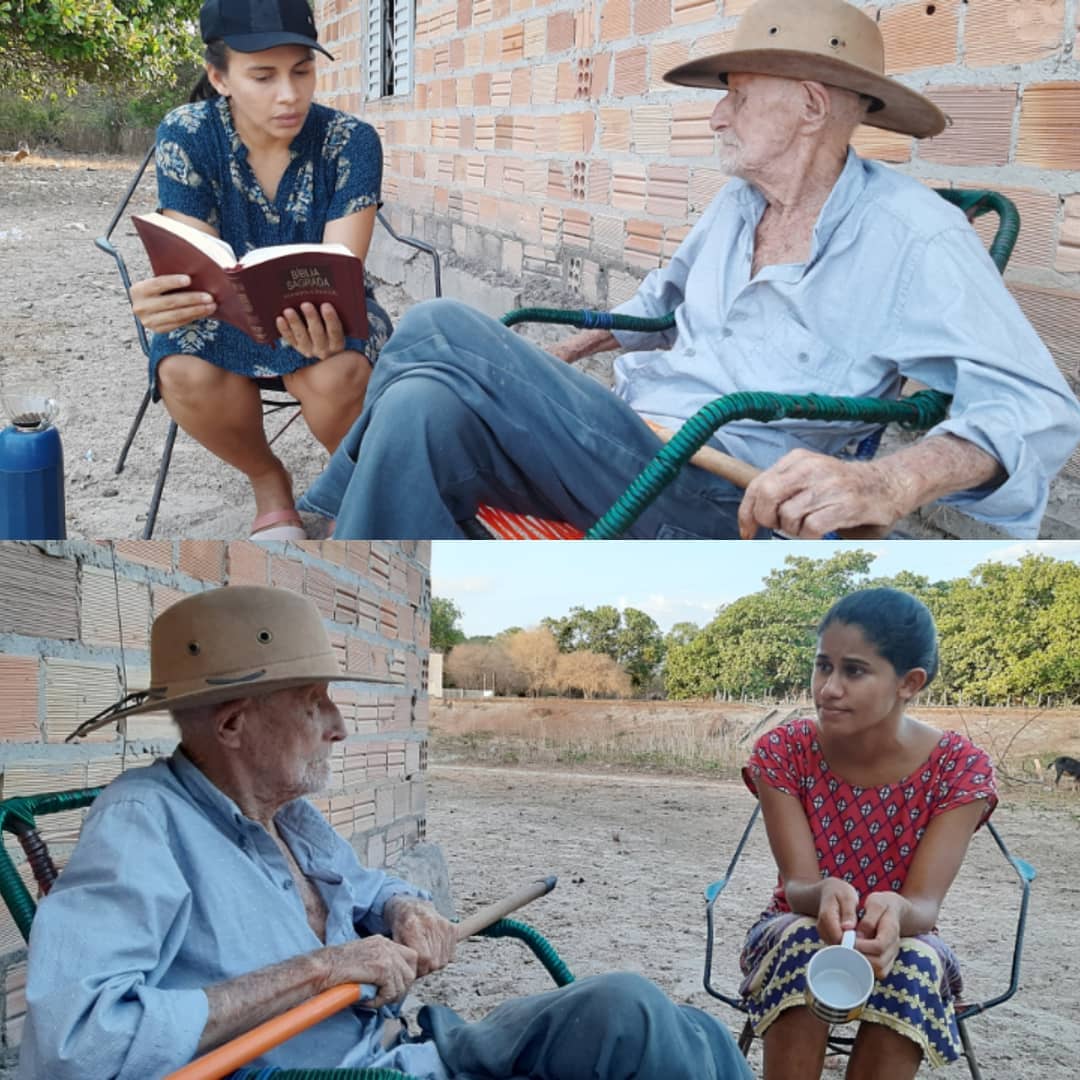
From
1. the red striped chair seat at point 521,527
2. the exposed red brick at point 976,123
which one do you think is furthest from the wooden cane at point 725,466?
the exposed red brick at point 976,123

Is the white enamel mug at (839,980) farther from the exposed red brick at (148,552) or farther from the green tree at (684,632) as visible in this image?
the exposed red brick at (148,552)

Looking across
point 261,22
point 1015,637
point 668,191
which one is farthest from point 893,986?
point 261,22

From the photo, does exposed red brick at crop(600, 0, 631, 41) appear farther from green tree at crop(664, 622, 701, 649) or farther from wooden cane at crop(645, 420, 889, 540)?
green tree at crop(664, 622, 701, 649)

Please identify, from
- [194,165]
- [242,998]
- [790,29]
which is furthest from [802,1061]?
[194,165]

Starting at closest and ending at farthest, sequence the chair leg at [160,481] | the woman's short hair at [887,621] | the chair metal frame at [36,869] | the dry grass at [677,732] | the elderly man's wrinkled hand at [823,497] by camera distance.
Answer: the chair metal frame at [36,869], the elderly man's wrinkled hand at [823,497], the woman's short hair at [887,621], the chair leg at [160,481], the dry grass at [677,732]

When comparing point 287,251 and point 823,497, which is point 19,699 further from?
point 823,497

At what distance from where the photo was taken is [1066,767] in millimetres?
2371

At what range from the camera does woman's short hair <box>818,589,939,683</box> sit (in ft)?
5.87

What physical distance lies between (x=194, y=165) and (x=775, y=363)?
897 mm

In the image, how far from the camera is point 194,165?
5.79 ft

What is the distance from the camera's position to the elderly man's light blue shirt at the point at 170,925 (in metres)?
1.06

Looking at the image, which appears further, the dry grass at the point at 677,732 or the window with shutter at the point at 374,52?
the dry grass at the point at 677,732

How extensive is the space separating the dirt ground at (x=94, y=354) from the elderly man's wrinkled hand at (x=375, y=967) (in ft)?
2.52

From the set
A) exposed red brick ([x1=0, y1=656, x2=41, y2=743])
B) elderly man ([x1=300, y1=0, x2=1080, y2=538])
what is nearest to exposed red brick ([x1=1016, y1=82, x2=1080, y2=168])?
elderly man ([x1=300, y1=0, x2=1080, y2=538])
